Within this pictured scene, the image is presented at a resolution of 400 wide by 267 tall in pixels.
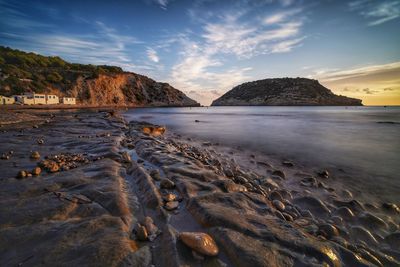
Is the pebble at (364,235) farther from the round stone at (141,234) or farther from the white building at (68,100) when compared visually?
the white building at (68,100)

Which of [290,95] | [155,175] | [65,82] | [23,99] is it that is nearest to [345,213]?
[155,175]

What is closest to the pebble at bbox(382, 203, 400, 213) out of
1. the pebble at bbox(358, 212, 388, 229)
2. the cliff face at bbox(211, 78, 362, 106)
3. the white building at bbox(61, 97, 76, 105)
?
the pebble at bbox(358, 212, 388, 229)

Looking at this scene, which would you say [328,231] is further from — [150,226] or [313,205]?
[150,226]

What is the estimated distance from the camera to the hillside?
54.6 m

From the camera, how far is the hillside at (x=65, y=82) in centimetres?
5459

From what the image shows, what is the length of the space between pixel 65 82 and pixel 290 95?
5978 inches

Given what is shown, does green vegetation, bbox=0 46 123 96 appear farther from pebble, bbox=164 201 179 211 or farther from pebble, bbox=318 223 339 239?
pebble, bbox=318 223 339 239

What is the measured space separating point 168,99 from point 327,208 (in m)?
116

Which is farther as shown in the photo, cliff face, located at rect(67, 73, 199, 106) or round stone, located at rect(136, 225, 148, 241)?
cliff face, located at rect(67, 73, 199, 106)

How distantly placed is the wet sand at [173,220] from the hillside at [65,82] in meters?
Answer: 67.3

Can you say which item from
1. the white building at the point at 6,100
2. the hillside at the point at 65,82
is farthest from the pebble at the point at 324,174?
the hillside at the point at 65,82

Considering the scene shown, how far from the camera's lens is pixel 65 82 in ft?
213

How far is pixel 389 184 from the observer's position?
6324 millimetres

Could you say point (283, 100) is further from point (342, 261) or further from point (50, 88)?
point (342, 261)
